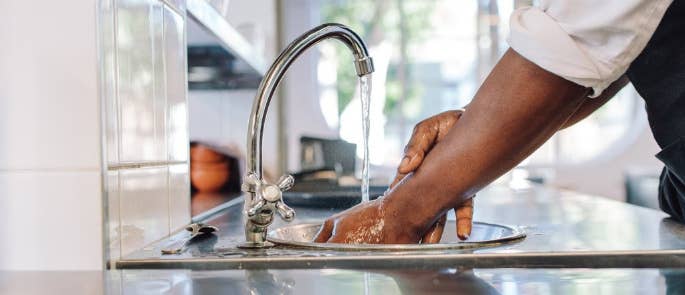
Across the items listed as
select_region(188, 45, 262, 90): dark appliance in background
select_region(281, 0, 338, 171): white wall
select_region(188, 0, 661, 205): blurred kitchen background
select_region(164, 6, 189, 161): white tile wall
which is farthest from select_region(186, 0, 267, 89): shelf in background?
select_region(188, 0, 661, 205): blurred kitchen background

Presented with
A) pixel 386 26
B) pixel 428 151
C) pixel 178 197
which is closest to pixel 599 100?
pixel 428 151

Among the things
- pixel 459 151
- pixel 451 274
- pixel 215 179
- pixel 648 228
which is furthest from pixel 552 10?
pixel 215 179

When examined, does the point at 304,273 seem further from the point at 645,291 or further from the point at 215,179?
the point at 215,179

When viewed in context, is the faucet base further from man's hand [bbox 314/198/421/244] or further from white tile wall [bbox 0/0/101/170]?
white tile wall [bbox 0/0/101/170]

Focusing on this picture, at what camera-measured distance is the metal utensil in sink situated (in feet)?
2.57

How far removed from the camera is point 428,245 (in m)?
0.77

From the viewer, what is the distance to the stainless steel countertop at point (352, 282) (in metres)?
0.57

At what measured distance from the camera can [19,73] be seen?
72 cm

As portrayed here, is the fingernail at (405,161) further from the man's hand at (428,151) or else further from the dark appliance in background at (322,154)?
the dark appliance in background at (322,154)

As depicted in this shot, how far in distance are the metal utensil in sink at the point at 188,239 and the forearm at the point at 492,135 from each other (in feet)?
0.81

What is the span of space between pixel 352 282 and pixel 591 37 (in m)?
0.33

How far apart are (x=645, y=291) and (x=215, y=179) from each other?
4.66 ft

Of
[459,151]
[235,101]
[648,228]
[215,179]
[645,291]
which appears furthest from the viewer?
[235,101]

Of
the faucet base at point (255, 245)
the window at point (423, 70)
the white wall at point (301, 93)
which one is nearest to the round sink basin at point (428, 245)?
the faucet base at point (255, 245)
